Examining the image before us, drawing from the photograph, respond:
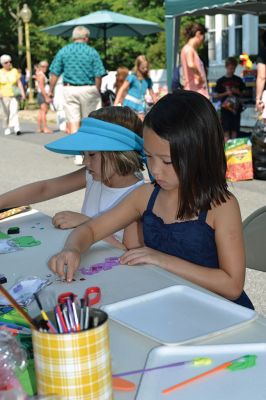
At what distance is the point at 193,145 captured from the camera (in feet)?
6.28

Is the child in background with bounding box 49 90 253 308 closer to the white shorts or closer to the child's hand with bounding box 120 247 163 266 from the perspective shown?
the child's hand with bounding box 120 247 163 266

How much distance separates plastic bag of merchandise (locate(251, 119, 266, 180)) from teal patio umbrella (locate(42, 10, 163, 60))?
745 centimetres

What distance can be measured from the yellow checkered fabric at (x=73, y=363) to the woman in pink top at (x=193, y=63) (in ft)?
23.9

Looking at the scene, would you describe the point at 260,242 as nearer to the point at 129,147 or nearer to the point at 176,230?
the point at 176,230

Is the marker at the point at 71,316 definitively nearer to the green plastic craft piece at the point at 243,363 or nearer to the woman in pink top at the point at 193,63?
the green plastic craft piece at the point at 243,363

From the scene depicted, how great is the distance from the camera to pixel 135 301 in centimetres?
154

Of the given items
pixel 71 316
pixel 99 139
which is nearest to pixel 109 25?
pixel 99 139

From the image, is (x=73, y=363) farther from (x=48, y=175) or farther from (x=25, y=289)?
(x=48, y=175)

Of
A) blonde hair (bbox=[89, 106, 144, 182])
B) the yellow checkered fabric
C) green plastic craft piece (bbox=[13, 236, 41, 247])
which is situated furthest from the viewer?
blonde hair (bbox=[89, 106, 144, 182])

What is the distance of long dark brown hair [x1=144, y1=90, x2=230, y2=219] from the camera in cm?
190

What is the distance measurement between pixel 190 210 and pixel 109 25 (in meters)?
13.7

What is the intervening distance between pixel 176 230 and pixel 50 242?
43 centimetres

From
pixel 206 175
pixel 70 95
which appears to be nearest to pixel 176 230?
pixel 206 175

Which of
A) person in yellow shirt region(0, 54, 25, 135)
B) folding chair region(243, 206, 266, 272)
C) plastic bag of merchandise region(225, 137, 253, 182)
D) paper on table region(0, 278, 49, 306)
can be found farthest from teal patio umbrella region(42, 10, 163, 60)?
paper on table region(0, 278, 49, 306)
